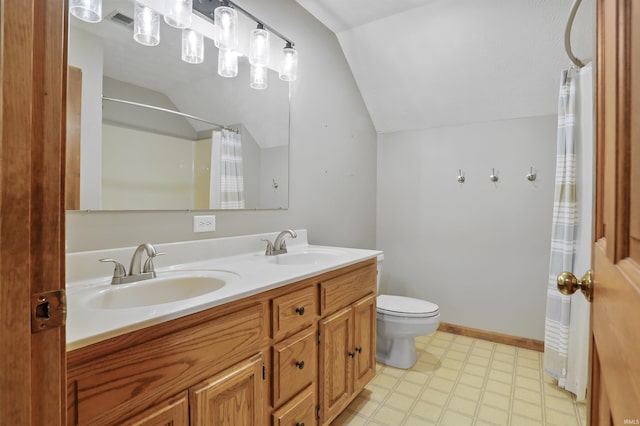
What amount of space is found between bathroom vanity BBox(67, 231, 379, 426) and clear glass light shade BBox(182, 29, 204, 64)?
3.20ft

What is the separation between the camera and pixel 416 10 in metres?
2.13

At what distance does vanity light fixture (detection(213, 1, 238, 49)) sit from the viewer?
153cm

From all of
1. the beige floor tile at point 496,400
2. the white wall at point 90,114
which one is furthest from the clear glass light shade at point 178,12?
the beige floor tile at point 496,400

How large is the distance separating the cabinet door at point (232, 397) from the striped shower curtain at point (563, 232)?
1.91 metres

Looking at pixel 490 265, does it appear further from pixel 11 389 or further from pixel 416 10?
pixel 11 389

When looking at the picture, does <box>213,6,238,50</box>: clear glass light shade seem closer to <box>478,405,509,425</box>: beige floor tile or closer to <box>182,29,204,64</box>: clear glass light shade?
<box>182,29,204,64</box>: clear glass light shade

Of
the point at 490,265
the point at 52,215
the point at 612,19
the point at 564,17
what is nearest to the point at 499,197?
the point at 490,265

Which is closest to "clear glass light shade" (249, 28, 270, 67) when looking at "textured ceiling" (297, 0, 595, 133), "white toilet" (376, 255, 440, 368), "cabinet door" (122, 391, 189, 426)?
"textured ceiling" (297, 0, 595, 133)

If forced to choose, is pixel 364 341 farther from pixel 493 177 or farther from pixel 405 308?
pixel 493 177

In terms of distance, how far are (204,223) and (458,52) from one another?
2.13 metres

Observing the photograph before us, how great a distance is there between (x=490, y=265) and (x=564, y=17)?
1772 millimetres

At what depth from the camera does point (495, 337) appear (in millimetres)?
2594

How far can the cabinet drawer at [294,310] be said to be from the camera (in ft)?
3.75

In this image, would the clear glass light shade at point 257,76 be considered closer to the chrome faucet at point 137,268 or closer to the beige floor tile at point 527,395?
the chrome faucet at point 137,268
